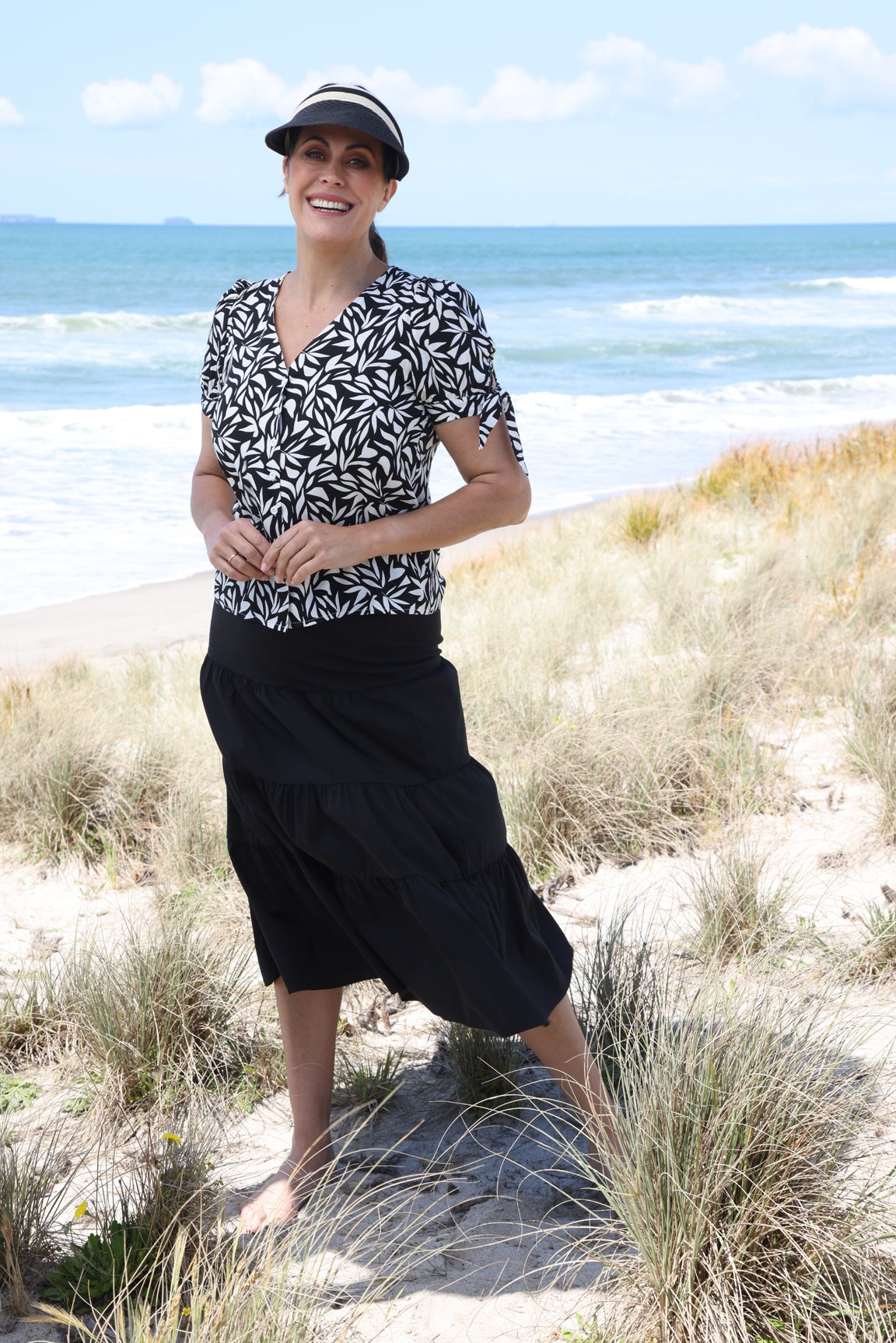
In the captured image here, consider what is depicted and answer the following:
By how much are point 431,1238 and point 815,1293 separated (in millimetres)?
704

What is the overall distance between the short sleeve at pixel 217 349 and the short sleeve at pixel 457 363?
43 cm

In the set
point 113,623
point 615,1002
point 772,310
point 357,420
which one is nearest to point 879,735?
point 615,1002

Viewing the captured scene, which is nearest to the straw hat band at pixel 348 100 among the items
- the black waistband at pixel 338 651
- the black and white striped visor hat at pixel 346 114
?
the black and white striped visor hat at pixel 346 114

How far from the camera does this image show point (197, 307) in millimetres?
35656

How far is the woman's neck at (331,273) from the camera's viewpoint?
215 cm

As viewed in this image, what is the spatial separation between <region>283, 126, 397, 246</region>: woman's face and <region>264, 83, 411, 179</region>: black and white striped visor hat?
1.2 inches

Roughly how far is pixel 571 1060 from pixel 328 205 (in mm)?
1666

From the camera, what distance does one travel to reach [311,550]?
6.64ft

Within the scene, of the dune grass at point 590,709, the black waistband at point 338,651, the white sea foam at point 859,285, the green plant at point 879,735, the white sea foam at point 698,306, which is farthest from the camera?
the white sea foam at point 859,285

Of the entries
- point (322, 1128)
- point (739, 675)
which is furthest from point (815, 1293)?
point (739, 675)

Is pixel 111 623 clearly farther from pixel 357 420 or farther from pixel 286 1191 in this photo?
pixel 357 420

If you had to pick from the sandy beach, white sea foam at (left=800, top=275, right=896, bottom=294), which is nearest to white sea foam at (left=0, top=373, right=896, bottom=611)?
the sandy beach

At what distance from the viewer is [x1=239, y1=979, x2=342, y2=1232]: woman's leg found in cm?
248

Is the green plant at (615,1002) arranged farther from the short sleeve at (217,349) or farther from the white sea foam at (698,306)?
the white sea foam at (698,306)
